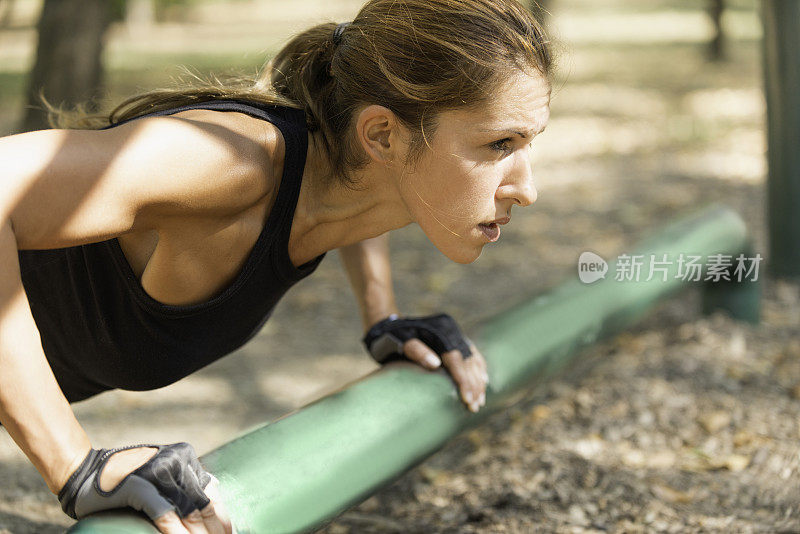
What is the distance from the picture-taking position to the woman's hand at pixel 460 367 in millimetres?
2205

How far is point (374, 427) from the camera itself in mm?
1970

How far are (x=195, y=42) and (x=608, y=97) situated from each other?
983cm

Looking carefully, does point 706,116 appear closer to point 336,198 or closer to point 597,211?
point 597,211

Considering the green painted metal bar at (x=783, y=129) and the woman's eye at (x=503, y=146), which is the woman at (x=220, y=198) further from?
the green painted metal bar at (x=783, y=129)

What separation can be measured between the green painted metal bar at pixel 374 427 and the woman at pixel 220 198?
0.40ft

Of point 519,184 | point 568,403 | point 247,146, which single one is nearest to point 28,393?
point 247,146

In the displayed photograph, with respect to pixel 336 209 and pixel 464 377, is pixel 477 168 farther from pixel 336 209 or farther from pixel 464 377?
pixel 464 377

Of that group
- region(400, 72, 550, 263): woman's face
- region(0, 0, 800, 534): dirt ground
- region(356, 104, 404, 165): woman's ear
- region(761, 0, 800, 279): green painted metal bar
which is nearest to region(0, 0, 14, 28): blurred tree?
region(0, 0, 800, 534): dirt ground

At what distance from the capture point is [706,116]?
8.87 meters

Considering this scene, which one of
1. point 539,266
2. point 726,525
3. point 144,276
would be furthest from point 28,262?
point 539,266

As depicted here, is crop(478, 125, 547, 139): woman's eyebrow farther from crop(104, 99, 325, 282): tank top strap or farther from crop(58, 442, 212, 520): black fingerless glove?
crop(58, 442, 212, 520): black fingerless glove

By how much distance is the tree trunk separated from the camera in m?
5.97

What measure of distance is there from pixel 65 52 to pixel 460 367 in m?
4.75

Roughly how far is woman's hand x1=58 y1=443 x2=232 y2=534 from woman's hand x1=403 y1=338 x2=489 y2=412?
0.80m
